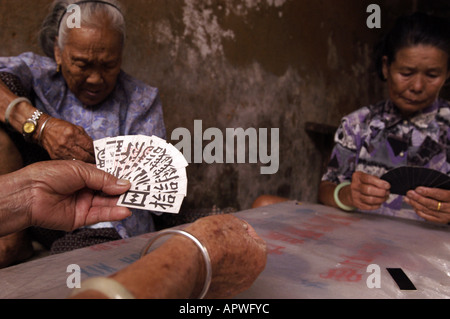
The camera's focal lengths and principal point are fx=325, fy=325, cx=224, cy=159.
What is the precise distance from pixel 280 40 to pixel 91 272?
3441 millimetres

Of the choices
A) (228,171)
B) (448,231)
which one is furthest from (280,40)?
(448,231)

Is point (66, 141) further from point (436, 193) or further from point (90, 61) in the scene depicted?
point (436, 193)

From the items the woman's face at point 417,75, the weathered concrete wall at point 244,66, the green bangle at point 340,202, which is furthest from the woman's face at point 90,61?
the woman's face at point 417,75

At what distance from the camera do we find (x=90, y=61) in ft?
5.24

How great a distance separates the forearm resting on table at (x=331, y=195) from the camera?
5.68 feet

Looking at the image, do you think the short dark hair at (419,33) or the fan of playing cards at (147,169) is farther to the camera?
the short dark hair at (419,33)

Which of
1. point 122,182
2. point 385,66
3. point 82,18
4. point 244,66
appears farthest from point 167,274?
point 244,66

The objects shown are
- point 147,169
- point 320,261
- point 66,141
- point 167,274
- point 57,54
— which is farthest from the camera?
point 57,54

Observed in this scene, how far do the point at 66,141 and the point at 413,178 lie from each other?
5.09 feet

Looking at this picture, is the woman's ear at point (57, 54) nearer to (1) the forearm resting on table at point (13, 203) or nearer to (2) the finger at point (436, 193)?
(1) the forearm resting on table at point (13, 203)

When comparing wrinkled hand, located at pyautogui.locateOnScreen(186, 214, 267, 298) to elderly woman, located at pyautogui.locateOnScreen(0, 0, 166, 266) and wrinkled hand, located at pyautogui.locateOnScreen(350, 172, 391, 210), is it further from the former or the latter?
wrinkled hand, located at pyautogui.locateOnScreen(350, 172, 391, 210)

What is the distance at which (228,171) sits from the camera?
10.9 feet

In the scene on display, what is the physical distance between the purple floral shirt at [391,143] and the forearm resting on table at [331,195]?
102mm

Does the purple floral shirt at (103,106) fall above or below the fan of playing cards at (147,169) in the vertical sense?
above
